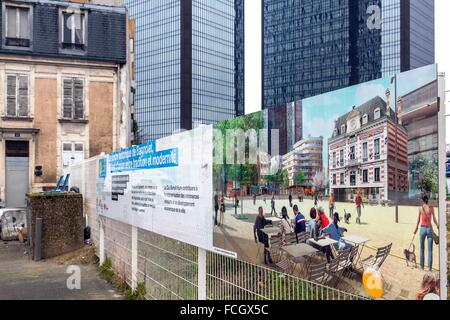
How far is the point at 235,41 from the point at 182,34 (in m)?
14.4

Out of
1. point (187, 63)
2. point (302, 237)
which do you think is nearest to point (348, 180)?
point (302, 237)

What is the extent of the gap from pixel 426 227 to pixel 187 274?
139 inches

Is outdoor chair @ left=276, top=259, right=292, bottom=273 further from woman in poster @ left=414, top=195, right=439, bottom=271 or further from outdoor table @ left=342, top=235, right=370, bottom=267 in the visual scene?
woman in poster @ left=414, top=195, right=439, bottom=271

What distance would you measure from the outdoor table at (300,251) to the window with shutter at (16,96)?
2469cm

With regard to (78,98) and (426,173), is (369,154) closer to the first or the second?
(426,173)

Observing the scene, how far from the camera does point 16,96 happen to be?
84.9ft

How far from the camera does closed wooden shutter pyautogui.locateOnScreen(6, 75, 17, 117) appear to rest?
2589 centimetres

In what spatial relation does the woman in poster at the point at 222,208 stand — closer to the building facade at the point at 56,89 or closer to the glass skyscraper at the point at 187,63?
the building facade at the point at 56,89

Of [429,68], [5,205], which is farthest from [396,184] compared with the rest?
[5,205]

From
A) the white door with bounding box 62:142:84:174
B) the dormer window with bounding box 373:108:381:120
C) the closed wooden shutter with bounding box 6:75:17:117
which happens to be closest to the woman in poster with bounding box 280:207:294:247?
the dormer window with bounding box 373:108:381:120

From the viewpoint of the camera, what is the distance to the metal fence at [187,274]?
3.97m

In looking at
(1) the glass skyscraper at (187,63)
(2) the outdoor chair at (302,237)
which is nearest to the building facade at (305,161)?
(2) the outdoor chair at (302,237)

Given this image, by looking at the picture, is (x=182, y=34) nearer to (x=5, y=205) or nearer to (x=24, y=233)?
(x=5, y=205)

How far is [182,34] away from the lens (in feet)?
321
